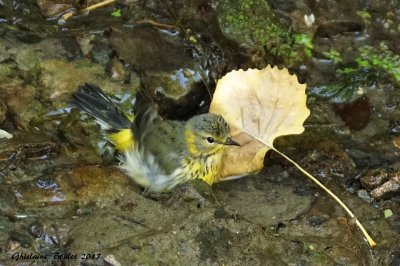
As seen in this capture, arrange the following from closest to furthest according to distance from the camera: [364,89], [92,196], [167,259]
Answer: [167,259]
[92,196]
[364,89]

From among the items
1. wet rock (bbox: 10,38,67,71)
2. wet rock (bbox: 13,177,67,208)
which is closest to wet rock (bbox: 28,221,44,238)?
wet rock (bbox: 13,177,67,208)

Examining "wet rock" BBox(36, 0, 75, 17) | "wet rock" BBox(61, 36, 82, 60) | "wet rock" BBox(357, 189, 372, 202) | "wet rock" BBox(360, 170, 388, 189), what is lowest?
"wet rock" BBox(357, 189, 372, 202)

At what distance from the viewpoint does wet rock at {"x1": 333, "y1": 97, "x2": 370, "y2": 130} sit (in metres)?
4.90

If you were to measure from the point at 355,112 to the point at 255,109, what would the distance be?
0.85 metres

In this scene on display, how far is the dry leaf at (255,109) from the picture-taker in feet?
15.0

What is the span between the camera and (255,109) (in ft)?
15.3

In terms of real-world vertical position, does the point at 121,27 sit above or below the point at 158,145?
above

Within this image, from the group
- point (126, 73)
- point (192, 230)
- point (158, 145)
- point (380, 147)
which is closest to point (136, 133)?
point (158, 145)

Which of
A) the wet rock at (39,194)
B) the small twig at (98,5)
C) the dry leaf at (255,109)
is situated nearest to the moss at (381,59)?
the dry leaf at (255,109)

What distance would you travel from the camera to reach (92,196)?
13.3 ft

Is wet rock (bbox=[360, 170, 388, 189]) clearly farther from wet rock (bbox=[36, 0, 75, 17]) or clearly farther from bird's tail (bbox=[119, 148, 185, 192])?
wet rock (bbox=[36, 0, 75, 17])

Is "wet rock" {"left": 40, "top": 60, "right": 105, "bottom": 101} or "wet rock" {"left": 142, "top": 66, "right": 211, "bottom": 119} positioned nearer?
"wet rock" {"left": 40, "top": 60, "right": 105, "bottom": 101}

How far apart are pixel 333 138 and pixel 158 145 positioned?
1.31m

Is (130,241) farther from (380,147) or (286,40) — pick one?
(286,40)
